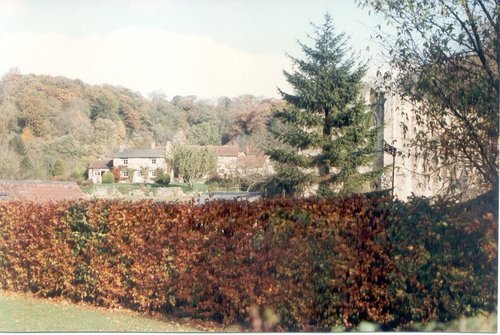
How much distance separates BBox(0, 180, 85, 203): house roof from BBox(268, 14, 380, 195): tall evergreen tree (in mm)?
5080

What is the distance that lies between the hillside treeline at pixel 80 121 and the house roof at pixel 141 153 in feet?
0.53

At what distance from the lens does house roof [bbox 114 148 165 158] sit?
31.9 ft

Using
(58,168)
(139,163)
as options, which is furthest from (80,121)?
(139,163)

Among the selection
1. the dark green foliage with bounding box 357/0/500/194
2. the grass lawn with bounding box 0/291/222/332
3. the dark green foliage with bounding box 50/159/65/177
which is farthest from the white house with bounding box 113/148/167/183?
the dark green foliage with bounding box 357/0/500/194

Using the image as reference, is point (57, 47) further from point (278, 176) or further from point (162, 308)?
point (278, 176)

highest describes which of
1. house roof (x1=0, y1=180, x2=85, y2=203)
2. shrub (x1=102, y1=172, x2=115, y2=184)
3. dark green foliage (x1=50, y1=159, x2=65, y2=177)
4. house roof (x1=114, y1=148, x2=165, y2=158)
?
house roof (x1=114, y1=148, x2=165, y2=158)

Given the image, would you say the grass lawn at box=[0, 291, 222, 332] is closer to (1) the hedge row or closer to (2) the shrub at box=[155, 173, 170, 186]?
(1) the hedge row

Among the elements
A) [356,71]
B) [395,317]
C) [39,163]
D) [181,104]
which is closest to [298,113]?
[356,71]

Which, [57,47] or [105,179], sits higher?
[57,47]

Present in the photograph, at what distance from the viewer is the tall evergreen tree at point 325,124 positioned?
13594mm

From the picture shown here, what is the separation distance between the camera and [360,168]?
13789 millimetres

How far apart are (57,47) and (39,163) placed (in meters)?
2.69

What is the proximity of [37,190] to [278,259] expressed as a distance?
211 inches

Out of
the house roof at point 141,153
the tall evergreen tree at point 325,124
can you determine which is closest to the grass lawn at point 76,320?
the house roof at point 141,153
